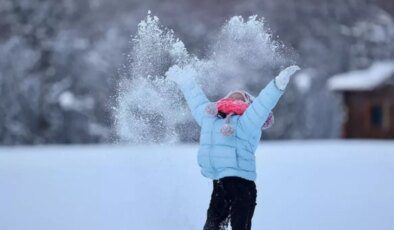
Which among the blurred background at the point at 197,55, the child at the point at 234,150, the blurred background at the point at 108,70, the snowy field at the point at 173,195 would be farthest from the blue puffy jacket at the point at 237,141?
the blurred background at the point at 108,70

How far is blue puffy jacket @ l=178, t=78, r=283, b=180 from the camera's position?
4246mm

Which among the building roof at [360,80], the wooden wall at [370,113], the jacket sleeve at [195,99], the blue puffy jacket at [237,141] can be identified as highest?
the building roof at [360,80]

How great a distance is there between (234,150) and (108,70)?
2240 cm

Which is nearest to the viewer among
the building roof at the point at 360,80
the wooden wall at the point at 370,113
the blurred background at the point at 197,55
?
the blurred background at the point at 197,55

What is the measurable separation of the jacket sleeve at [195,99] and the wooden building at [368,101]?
21.8 m

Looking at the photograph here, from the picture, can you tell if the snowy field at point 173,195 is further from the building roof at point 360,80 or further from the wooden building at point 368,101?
the wooden building at point 368,101

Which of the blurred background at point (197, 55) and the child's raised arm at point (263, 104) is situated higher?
the blurred background at point (197, 55)

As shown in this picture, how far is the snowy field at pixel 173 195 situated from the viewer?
5781mm

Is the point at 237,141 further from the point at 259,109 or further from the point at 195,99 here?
the point at 195,99

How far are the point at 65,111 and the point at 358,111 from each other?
36.2ft

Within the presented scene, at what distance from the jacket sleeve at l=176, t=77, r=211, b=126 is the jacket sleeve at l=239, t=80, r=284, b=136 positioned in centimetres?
28

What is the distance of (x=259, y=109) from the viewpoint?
425 cm

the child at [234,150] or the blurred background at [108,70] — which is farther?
the blurred background at [108,70]

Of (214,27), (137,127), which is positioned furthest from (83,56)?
(137,127)
